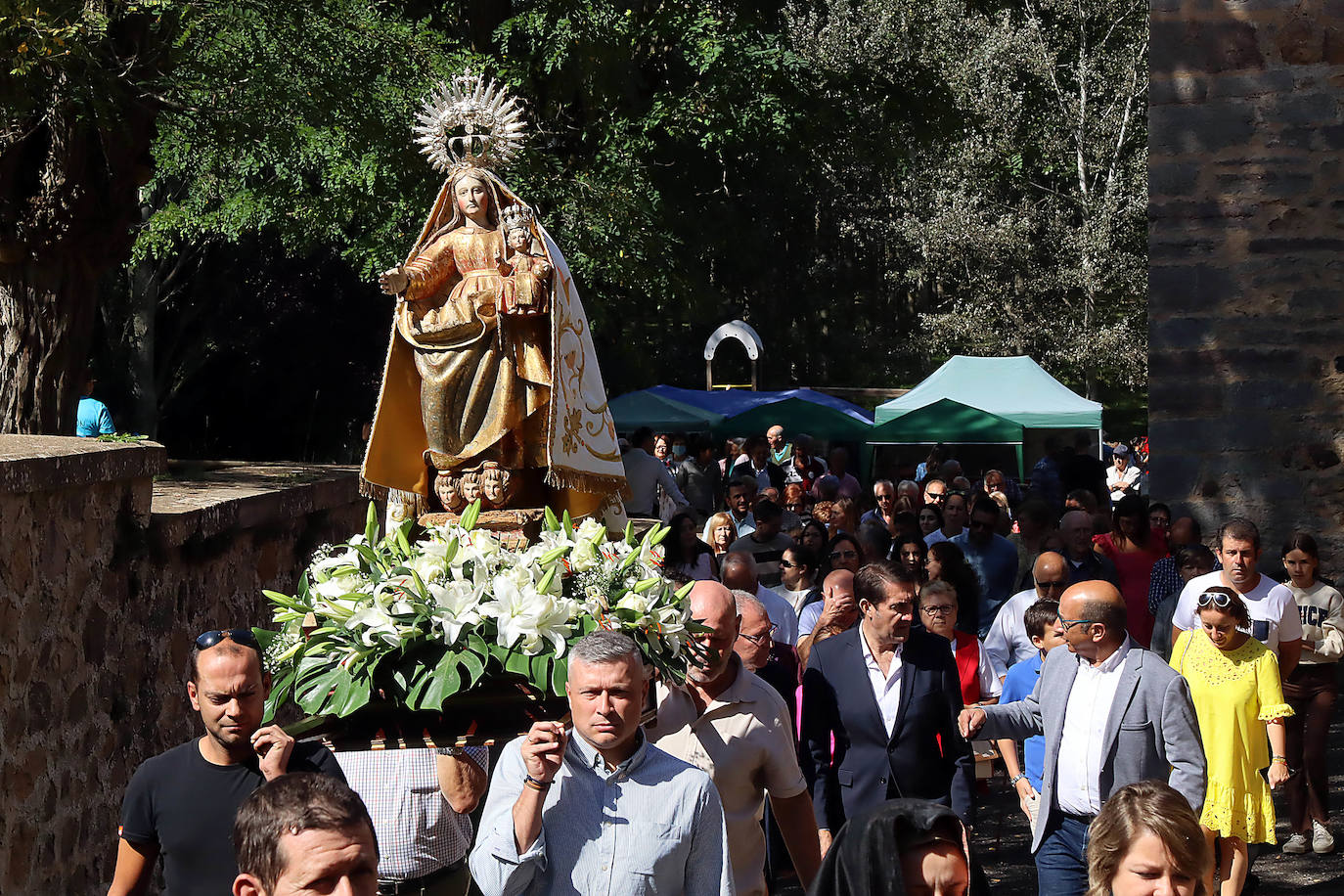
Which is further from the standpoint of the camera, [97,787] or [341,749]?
[97,787]

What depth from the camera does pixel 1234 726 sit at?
7180 millimetres

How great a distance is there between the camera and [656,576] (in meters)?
4.82

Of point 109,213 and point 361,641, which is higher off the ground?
point 109,213

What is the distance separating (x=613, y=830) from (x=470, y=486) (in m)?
3.07

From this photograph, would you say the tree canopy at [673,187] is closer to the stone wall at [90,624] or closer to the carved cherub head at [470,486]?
the stone wall at [90,624]

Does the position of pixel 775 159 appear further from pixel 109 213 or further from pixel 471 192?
pixel 471 192

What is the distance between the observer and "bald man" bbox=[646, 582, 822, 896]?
5.25 metres

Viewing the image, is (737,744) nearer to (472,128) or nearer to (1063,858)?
(1063,858)

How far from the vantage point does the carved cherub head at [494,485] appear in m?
6.75

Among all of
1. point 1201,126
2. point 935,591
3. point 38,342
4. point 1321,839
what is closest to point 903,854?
point 935,591

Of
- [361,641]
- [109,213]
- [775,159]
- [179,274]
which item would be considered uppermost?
[775,159]

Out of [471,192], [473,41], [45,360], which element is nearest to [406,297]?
[471,192]

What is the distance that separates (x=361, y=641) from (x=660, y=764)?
0.88 meters

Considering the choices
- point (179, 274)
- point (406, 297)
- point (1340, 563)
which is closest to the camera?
point (406, 297)
